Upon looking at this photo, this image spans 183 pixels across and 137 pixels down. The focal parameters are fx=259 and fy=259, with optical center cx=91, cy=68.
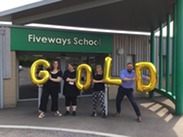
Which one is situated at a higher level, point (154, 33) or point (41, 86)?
point (154, 33)

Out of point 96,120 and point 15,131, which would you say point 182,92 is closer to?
point 96,120

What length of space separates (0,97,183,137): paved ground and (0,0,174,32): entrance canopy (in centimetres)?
396

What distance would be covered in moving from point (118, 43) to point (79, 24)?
272 cm

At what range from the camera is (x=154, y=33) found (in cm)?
1362

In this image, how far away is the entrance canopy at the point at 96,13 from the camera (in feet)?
32.6

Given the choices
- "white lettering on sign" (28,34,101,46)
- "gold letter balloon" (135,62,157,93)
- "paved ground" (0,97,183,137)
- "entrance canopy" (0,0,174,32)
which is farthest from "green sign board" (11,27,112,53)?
"gold letter balloon" (135,62,157,93)

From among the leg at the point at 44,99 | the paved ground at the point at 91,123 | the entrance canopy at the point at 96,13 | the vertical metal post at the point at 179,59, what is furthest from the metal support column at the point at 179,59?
the leg at the point at 44,99

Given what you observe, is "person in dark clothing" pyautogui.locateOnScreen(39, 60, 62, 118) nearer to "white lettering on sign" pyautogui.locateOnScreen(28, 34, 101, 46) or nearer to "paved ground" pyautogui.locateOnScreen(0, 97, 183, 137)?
"paved ground" pyautogui.locateOnScreen(0, 97, 183, 137)

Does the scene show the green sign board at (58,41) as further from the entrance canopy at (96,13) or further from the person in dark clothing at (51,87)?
the person in dark clothing at (51,87)

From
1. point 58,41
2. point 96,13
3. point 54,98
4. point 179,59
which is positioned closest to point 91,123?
point 54,98

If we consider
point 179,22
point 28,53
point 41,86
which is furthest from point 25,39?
point 179,22

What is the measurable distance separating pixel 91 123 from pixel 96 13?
5.49 metres

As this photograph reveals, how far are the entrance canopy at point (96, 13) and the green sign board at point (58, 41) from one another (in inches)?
38.5

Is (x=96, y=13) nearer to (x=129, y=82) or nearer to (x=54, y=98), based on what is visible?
(x=129, y=82)
